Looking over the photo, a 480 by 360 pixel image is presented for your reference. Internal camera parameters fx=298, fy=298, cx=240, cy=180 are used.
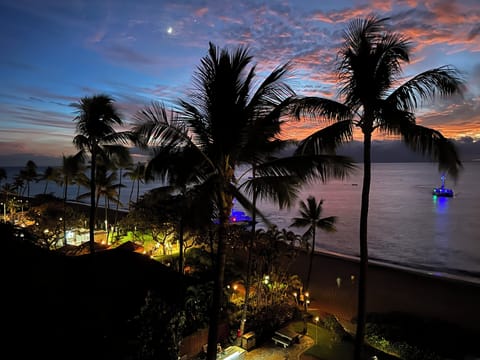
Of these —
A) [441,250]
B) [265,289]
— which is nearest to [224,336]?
[265,289]

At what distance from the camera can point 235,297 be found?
11023 millimetres

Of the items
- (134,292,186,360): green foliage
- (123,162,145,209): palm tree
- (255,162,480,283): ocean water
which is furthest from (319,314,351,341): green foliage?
(255,162,480,283): ocean water

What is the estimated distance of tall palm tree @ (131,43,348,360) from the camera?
16.7 feet

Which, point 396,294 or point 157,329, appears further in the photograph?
point 396,294

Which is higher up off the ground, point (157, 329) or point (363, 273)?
point (363, 273)

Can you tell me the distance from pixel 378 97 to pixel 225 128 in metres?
3.21

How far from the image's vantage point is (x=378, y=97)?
5.95 m

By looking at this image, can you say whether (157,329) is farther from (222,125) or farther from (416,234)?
(416,234)

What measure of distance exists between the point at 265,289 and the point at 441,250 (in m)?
25.7

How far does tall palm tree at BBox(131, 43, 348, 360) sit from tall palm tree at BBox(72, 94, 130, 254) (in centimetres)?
620

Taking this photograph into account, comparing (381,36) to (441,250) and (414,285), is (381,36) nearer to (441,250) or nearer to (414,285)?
(414,285)

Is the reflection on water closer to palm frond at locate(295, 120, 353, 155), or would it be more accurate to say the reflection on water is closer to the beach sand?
the beach sand

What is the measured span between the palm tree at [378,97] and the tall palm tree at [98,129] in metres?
7.47

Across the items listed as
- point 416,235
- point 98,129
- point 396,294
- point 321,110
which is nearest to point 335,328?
point 321,110
